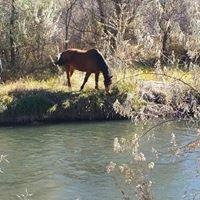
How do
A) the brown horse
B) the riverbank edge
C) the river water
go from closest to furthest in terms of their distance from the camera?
1. the river water
2. the riverbank edge
3. the brown horse

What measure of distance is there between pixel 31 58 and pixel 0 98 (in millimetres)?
4509

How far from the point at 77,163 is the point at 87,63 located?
773 cm

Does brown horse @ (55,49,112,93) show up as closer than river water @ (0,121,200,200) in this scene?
No

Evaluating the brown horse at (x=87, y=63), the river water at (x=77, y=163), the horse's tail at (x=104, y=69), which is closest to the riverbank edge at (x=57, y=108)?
the horse's tail at (x=104, y=69)

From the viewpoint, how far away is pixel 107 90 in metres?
20.4

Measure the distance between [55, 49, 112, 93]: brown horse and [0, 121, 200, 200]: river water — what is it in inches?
82.5

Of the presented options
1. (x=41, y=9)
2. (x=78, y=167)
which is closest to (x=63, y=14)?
(x=41, y=9)

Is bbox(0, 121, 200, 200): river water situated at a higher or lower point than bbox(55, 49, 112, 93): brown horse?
lower

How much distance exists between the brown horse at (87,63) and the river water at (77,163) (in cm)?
210

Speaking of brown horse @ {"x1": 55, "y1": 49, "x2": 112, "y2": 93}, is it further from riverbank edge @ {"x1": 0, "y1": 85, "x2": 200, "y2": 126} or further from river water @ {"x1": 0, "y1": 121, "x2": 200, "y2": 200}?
river water @ {"x1": 0, "y1": 121, "x2": 200, "y2": 200}

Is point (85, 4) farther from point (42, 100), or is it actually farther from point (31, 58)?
point (42, 100)

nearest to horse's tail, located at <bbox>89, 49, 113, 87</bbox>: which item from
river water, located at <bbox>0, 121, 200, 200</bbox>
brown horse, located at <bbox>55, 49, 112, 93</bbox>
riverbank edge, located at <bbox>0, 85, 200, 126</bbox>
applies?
brown horse, located at <bbox>55, 49, 112, 93</bbox>

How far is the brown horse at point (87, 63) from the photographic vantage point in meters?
20.6

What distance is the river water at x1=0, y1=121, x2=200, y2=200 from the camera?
440 inches
